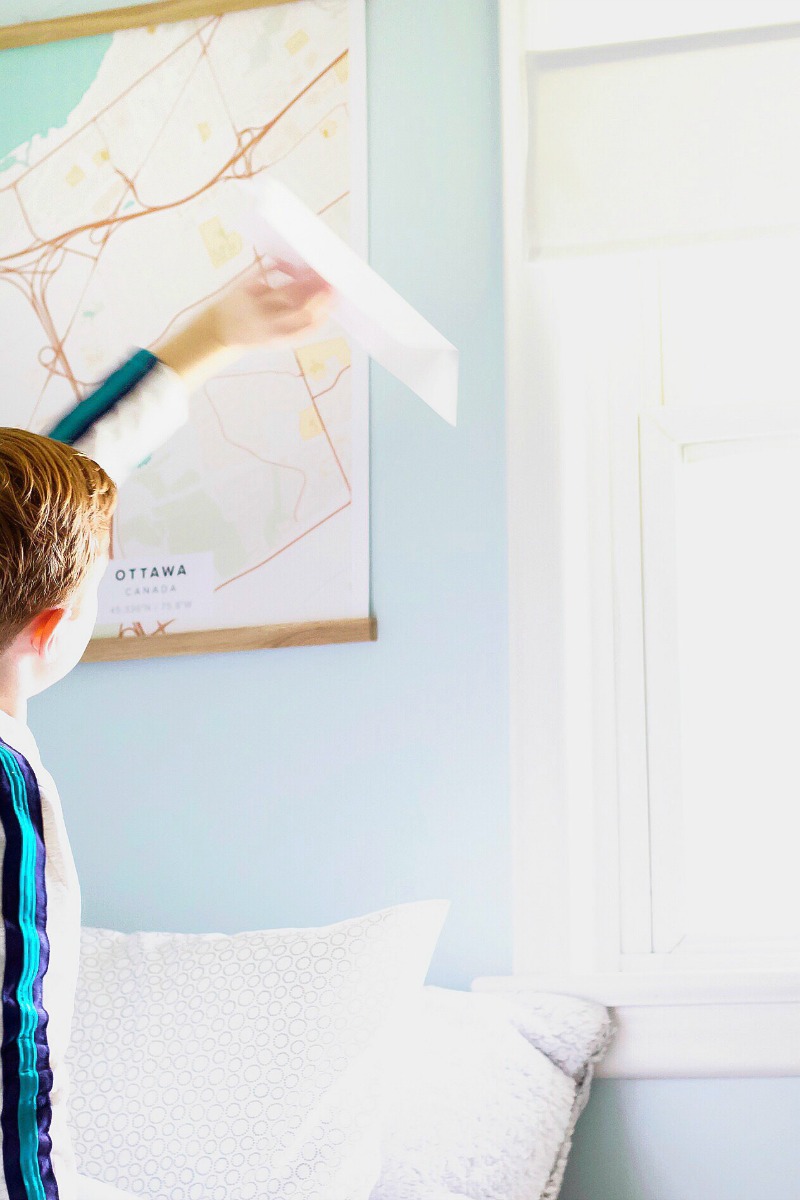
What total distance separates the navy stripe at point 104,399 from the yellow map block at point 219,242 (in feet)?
2.51

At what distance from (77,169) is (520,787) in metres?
1.07

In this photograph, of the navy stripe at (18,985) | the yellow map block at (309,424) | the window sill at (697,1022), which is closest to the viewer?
the navy stripe at (18,985)

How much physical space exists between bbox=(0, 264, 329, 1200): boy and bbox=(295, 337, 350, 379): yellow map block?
91 cm

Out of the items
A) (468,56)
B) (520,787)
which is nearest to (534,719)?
(520,787)

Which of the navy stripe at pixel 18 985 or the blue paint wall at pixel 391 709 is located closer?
the navy stripe at pixel 18 985

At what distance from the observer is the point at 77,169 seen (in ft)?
6.58

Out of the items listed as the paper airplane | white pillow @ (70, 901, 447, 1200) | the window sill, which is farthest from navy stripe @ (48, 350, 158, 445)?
the window sill

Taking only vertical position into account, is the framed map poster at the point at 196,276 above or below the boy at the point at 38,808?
above

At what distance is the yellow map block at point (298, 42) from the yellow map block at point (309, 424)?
20.1 inches

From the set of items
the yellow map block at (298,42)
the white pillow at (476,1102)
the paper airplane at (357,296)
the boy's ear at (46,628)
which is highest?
the yellow map block at (298,42)

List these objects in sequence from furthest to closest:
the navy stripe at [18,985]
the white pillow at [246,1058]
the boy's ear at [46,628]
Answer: the white pillow at [246,1058], the boy's ear at [46,628], the navy stripe at [18,985]

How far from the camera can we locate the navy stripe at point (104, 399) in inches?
45.5

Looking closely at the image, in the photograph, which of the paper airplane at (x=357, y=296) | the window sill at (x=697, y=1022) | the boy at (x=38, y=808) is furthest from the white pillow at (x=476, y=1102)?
the paper airplane at (x=357, y=296)

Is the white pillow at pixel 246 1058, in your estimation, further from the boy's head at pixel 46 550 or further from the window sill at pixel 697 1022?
the boy's head at pixel 46 550
